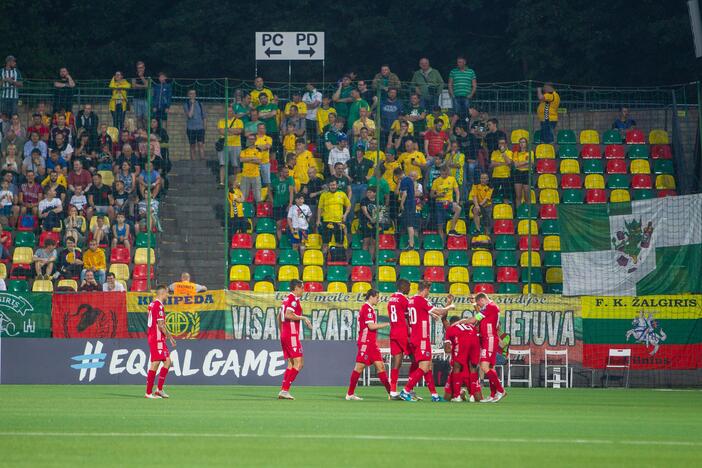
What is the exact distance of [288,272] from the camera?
31.1 metres

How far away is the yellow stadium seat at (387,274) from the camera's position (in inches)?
1219

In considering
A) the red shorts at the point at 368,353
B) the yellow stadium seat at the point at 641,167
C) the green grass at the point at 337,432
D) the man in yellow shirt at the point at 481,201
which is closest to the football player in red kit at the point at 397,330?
the red shorts at the point at 368,353

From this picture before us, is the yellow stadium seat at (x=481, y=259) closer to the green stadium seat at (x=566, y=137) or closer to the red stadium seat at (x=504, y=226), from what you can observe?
the red stadium seat at (x=504, y=226)

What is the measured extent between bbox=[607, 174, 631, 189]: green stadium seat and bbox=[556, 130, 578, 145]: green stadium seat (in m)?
1.66

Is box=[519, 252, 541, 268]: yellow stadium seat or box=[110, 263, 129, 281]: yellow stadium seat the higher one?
box=[519, 252, 541, 268]: yellow stadium seat

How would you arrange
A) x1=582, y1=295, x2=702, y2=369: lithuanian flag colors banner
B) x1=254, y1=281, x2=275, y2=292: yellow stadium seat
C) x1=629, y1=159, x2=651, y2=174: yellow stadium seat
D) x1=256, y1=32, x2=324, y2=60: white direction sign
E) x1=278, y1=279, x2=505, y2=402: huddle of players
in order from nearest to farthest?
x1=278, y1=279, x2=505, y2=402: huddle of players → x1=582, y1=295, x2=702, y2=369: lithuanian flag colors banner → x1=254, y1=281, x2=275, y2=292: yellow stadium seat → x1=629, y1=159, x2=651, y2=174: yellow stadium seat → x1=256, y1=32, x2=324, y2=60: white direction sign

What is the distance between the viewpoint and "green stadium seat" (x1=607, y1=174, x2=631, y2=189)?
34125 mm

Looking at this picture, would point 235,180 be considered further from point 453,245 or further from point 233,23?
point 233,23

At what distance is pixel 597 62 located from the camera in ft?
141

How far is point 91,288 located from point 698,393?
48.0 feet

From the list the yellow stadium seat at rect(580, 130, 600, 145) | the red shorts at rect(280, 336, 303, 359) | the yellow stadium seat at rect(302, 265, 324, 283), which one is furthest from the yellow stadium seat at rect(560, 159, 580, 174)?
the red shorts at rect(280, 336, 303, 359)

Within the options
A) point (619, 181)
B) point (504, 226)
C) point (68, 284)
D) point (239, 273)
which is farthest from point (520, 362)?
point (68, 284)

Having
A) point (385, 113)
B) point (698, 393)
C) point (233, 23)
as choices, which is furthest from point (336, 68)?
point (698, 393)

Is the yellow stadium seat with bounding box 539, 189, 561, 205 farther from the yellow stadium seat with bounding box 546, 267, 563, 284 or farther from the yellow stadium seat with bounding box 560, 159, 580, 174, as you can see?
the yellow stadium seat with bounding box 546, 267, 563, 284
